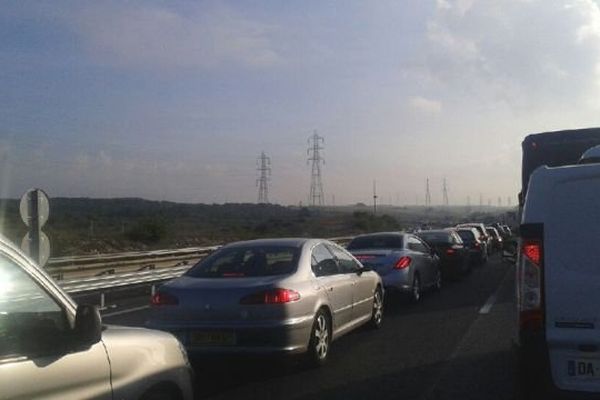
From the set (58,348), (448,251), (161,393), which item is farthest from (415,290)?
(58,348)

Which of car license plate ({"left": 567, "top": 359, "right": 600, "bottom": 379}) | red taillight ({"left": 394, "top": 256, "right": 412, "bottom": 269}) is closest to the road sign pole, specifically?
red taillight ({"left": 394, "top": 256, "right": 412, "bottom": 269})

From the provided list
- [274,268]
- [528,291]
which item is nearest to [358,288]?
[274,268]

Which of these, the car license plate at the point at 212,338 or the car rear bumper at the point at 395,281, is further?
the car rear bumper at the point at 395,281

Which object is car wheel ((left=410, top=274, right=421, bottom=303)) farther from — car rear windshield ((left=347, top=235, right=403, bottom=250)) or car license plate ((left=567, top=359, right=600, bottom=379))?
car license plate ((left=567, top=359, right=600, bottom=379))

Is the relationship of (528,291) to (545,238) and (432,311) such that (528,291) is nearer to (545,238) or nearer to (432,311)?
(545,238)

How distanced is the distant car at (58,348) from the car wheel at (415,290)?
1146cm

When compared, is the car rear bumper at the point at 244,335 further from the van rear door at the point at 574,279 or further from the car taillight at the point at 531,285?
the van rear door at the point at 574,279

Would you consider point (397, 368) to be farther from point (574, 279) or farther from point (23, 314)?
point (23, 314)

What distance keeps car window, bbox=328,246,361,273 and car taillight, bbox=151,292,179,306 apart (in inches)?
→ 105

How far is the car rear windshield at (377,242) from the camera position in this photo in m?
16.3

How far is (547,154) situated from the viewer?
48.5ft

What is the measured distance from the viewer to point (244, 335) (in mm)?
8406

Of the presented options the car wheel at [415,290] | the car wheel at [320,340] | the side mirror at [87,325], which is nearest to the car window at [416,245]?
the car wheel at [415,290]

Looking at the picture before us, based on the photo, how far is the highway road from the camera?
7961mm
